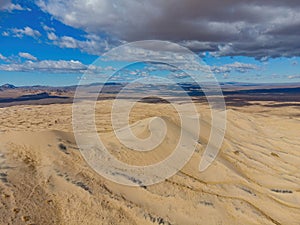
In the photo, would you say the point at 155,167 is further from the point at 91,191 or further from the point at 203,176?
the point at 91,191

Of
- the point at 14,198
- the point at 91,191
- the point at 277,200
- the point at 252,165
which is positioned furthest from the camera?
the point at 252,165

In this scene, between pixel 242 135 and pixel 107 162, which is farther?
pixel 242 135

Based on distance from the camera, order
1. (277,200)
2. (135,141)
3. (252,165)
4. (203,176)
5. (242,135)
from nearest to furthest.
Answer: (277,200), (203,176), (135,141), (252,165), (242,135)

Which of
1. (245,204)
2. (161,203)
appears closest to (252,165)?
(245,204)

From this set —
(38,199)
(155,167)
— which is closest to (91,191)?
(38,199)

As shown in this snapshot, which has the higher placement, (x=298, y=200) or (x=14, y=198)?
(x=14, y=198)

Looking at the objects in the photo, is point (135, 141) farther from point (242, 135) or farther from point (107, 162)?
point (242, 135)

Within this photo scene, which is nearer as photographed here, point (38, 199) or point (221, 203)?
point (38, 199)

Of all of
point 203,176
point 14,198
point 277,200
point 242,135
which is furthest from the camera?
point 242,135

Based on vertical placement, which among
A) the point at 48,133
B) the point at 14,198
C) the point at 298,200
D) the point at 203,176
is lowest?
the point at 298,200
